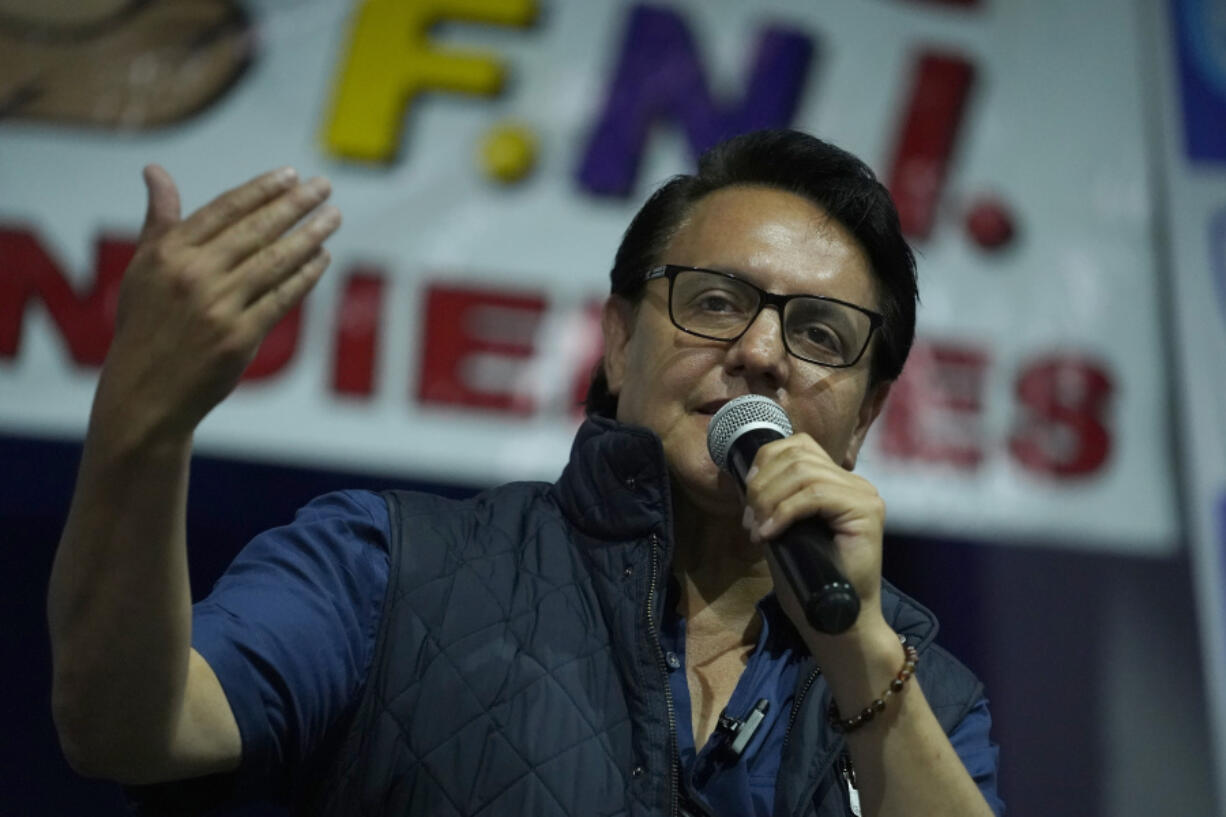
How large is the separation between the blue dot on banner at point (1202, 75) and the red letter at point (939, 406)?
75cm

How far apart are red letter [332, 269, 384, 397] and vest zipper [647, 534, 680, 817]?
3.95 ft

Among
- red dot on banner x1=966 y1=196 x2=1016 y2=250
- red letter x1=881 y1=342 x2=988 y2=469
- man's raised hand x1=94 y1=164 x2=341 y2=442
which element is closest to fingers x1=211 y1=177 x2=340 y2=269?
man's raised hand x1=94 y1=164 x2=341 y2=442

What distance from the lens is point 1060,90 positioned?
2.79 meters

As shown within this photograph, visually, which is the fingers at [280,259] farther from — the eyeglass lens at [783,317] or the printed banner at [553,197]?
the printed banner at [553,197]

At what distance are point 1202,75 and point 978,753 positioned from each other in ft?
6.93

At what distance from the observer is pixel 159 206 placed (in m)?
0.88

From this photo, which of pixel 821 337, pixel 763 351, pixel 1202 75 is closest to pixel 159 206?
pixel 763 351

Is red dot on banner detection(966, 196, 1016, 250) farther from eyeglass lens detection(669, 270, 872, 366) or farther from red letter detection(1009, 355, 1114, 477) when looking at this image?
eyeglass lens detection(669, 270, 872, 366)

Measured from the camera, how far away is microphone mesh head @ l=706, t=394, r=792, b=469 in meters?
1.19

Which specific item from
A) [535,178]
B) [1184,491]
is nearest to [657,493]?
[535,178]

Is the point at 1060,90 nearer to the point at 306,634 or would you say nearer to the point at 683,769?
the point at 683,769

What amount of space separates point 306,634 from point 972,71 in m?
2.22

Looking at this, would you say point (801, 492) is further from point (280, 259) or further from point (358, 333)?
point (358, 333)

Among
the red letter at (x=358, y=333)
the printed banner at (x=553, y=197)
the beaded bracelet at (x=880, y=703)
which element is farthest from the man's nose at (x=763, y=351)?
the red letter at (x=358, y=333)
